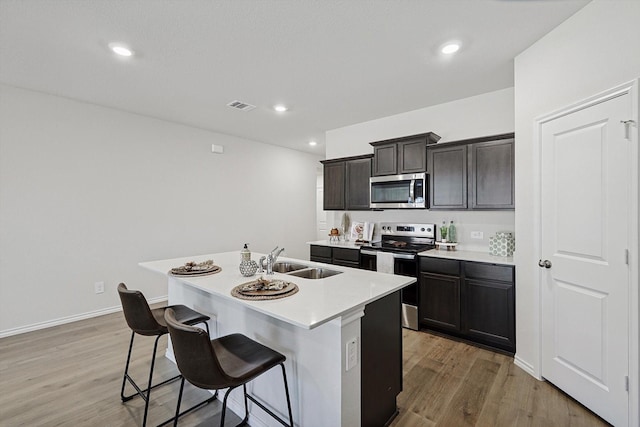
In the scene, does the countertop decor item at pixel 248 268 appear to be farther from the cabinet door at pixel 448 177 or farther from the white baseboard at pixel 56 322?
the white baseboard at pixel 56 322

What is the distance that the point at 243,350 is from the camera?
167 cm

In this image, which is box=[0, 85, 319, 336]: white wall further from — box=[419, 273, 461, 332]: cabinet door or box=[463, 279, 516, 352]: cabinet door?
box=[463, 279, 516, 352]: cabinet door

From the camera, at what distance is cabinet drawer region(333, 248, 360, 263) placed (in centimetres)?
396

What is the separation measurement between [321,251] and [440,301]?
5.90ft

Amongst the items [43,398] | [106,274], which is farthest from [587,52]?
[106,274]

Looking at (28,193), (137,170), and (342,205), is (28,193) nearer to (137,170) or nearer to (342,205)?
(137,170)

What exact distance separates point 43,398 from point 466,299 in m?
3.64

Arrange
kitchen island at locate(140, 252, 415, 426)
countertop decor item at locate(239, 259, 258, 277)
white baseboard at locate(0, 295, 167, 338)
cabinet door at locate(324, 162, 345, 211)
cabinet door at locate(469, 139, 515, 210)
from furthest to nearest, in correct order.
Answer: cabinet door at locate(324, 162, 345, 211) → white baseboard at locate(0, 295, 167, 338) → cabinet door at locate(469, 139, 515, 210) → countertop decor item at locate(239, 259, 258, 277) → kitchen island at locate(140, 252, 415, 426)

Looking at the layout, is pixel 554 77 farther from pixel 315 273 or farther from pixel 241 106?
pixel 241 106

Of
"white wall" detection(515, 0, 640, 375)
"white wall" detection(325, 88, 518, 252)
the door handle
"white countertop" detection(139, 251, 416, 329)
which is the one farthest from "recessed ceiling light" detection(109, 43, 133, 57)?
the door handle

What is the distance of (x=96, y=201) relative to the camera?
3797 millimetres

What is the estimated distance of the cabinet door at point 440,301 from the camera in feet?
10.1

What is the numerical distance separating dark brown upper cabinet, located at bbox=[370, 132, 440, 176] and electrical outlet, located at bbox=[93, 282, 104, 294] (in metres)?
3.86

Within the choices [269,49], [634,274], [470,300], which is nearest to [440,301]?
[470,300]
